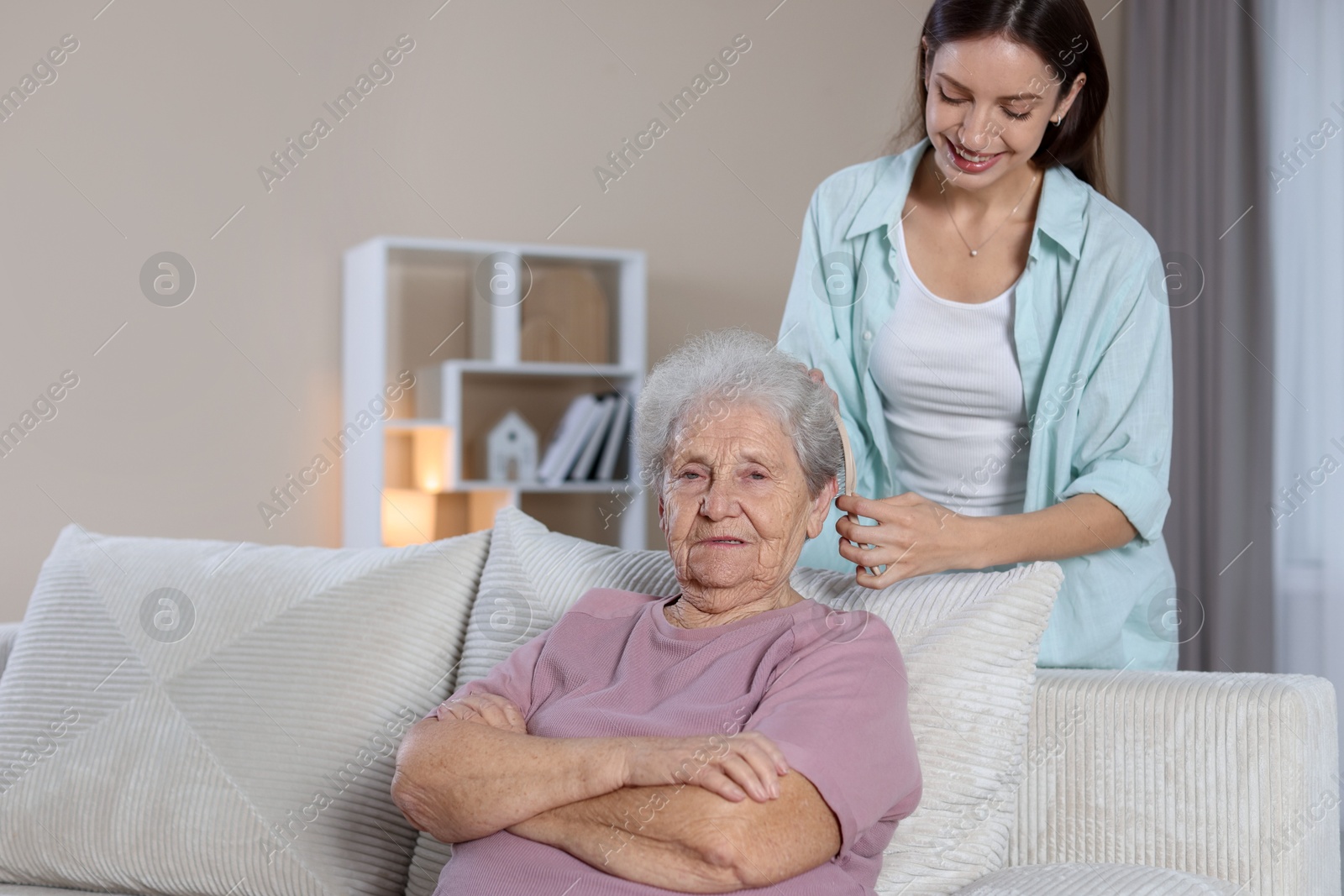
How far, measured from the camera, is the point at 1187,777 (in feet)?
4.61

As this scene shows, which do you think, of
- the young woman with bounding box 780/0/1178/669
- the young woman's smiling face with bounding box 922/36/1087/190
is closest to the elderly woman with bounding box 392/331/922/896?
the young woman with bounding box 780/0/1178/669

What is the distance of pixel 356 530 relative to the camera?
3.67 m

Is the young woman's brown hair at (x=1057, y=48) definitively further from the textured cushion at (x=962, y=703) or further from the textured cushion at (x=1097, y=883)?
the textured cushion at (x=1097, y=883)

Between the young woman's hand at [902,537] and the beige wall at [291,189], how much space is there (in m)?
2.66

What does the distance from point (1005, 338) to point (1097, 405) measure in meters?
0.16

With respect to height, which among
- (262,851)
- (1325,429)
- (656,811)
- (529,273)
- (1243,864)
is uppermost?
(529,273)

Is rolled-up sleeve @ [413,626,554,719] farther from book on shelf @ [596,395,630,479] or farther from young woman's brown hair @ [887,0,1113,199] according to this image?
book on shelf @ [596,395,630,479]

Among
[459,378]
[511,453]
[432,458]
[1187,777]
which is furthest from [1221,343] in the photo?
[1187,777]

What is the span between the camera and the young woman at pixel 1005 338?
1.56m

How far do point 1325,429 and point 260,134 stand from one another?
10.3ft

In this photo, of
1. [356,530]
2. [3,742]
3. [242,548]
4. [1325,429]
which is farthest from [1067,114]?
[356,530]

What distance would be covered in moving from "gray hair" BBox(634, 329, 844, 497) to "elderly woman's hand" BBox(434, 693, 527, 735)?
336mm

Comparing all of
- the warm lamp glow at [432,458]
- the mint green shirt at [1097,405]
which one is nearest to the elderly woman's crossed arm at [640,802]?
the mint green shirt at [1097,405]

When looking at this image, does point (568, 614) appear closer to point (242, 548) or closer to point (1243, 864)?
point (242, 548)
